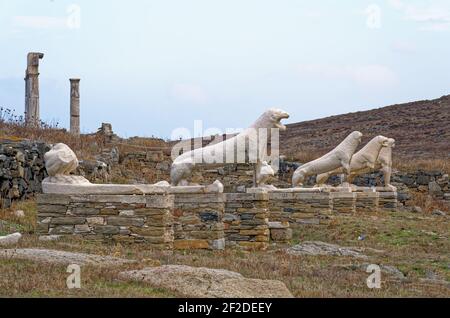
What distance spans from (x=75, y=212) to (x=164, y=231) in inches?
59.6

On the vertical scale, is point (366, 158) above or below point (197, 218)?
above

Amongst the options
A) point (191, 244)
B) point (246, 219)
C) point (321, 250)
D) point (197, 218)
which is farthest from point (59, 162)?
point (321, 250)

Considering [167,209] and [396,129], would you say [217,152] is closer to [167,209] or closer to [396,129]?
[167,209]

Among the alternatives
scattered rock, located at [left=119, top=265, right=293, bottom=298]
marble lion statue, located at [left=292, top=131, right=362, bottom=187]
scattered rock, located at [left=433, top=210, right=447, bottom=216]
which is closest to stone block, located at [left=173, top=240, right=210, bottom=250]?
scattered rock, located at [left=119, top=265, right=293, bottom=298]

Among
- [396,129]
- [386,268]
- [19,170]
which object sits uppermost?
[396,129]

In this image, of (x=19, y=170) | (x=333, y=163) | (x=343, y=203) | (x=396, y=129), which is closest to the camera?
(x=19, y=170)

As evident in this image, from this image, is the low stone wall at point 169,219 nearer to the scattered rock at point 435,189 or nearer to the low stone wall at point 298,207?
the low stone wall at point 298,207

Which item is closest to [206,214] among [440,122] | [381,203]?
[381,203]

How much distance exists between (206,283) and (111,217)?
4548 mm

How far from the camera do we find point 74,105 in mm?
28703

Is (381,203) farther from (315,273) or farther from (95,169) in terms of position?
(315,273)

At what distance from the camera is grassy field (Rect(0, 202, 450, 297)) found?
857 cm

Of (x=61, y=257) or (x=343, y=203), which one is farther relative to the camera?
(x=343, y=203)

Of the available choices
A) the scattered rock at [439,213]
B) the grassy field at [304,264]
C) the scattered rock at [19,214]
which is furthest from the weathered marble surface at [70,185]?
the scattered rock at [439,213]
